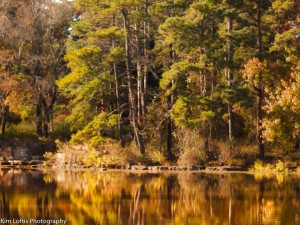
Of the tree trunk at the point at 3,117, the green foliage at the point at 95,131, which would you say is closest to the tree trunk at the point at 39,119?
the tree trunk at the point at 3,117

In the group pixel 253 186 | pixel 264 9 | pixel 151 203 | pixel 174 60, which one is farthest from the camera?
pixel 174 60

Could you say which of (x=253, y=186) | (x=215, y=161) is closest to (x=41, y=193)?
(x=253, y=186)

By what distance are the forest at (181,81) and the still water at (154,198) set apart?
3.98 m

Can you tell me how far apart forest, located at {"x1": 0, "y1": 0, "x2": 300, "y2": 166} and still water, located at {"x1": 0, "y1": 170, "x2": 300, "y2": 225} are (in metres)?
3.98

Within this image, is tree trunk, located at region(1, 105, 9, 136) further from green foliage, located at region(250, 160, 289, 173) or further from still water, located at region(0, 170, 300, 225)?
green foliage, located at region(250, 160, 289, 173)

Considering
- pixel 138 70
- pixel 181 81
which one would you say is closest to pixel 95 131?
pixel 138 70

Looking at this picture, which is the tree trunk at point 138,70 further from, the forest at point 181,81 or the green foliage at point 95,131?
the green foliage at point 95,131

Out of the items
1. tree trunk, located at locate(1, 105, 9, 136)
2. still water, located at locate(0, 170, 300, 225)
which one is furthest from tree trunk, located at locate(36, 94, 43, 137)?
still water, located at locate(0, 170, 300, 225)

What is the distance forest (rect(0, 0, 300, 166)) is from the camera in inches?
1347

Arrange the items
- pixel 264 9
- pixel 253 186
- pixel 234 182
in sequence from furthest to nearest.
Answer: pixel 264 9
pixel 234 182
pixel 253 186

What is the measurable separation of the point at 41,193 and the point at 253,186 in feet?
29.2

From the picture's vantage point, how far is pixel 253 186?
2591 cm

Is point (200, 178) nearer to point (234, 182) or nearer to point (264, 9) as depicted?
point (234, 182)

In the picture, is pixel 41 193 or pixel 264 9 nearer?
pixel 41 193
